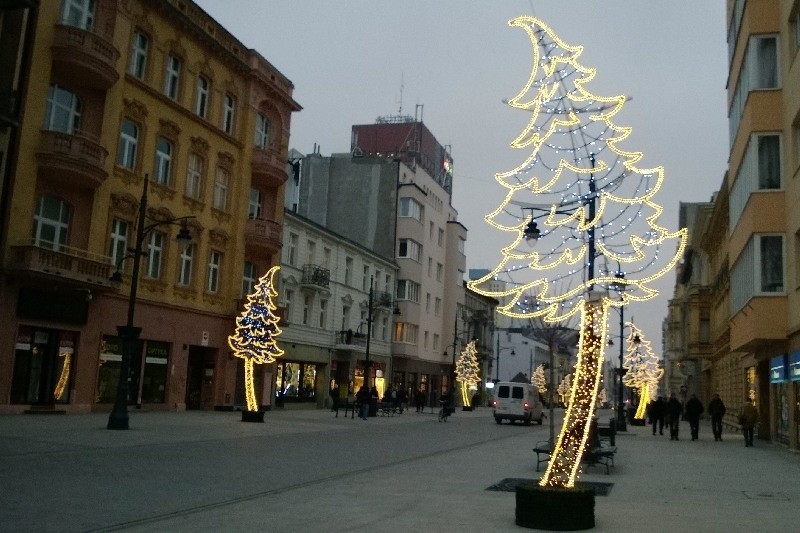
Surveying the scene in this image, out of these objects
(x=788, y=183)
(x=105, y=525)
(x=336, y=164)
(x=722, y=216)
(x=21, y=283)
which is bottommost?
(x=105, y=525)

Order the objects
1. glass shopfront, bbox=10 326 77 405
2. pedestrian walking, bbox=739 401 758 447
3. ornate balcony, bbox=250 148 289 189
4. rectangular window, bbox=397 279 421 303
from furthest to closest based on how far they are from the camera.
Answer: rectangular window, bbox=397 279 421 303, ornate balcony, bbox=250 148 289 189, glass shopfront, bbox=10 326 77 405, pedestrian walking, bbox=739 401 758 447

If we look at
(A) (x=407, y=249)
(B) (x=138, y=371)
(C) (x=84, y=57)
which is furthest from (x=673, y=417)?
(A) (x=407, y=249)

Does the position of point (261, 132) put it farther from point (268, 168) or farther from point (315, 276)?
point (315, 276)

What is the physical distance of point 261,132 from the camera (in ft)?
139

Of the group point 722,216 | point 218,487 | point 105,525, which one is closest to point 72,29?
point 218,487

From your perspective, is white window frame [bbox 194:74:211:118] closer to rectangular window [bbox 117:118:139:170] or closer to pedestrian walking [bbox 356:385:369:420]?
rectangular window [bbox 117:118:139:170]

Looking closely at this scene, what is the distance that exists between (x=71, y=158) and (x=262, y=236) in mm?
13521

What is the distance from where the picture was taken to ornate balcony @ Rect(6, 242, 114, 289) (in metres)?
25.6

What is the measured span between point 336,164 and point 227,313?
30.0 metres

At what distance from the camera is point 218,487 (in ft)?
41.2

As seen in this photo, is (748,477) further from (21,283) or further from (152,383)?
(152,383)

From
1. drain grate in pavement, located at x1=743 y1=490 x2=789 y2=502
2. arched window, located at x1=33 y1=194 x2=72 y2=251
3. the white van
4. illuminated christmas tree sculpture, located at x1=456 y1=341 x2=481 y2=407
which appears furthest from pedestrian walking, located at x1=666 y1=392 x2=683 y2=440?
illuminated christmas tree sculpture, located at x1=456 y1=341 x2=481 y2=407

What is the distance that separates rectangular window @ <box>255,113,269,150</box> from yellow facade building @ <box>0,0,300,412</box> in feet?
0.65

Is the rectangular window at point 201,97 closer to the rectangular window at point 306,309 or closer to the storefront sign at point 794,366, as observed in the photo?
the rectangular window at point 306,309
